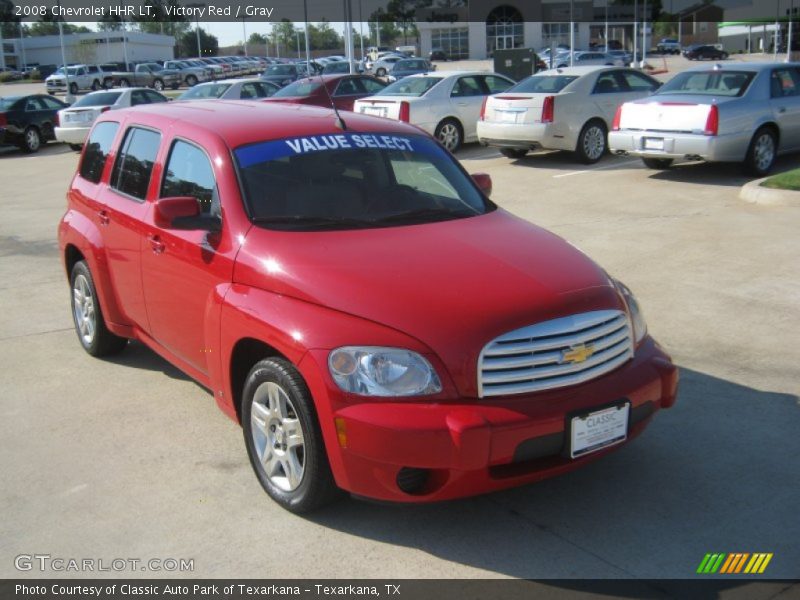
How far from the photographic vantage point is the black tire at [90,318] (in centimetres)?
630

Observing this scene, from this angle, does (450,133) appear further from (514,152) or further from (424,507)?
(424,507)

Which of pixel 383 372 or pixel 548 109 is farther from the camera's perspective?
pixel 548 109

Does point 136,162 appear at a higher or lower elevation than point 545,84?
lower

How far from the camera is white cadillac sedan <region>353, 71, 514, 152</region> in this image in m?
17.5

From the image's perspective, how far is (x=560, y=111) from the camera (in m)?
15.2

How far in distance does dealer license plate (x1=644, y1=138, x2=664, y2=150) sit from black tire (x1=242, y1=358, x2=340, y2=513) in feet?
32.3

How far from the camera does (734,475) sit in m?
4.48

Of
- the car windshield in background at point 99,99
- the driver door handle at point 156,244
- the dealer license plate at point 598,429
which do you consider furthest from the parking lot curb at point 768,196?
the car windshield in background at point 99,99

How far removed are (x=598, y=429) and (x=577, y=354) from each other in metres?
0.34

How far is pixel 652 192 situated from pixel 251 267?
368 inches

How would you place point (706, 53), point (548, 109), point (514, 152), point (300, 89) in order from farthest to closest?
point (706, 53) < point (300, 89) < point (514, 152) < point (548, 109)

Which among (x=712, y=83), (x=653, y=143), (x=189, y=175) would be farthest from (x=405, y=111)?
(x=189, y=175)

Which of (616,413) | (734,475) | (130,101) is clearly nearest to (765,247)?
(734,475)

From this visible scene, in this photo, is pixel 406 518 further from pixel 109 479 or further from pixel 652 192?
pixel 652 192
